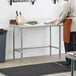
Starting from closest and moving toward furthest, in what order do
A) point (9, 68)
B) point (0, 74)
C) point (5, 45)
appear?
1. point (0, 74)
2. point (9, 68)
3. point (5, 45)

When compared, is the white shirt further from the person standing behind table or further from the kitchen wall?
the kitchen wall

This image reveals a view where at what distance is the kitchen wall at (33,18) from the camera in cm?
642

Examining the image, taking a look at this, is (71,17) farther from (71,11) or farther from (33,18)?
(33,18)

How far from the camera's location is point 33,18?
675cm

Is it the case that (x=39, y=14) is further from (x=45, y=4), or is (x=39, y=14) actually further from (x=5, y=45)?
(x=5, y=45)

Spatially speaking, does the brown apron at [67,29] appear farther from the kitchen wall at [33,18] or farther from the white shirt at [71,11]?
the kitchen wall at [33,18]

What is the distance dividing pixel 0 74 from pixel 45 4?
2.44 meters

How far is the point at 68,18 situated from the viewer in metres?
5.76

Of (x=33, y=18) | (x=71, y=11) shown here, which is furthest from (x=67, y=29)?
(x=33, y=18)

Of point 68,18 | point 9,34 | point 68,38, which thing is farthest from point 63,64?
point 9,34

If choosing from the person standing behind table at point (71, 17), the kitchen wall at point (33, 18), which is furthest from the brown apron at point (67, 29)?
the kitchen wall at point (33, 18)

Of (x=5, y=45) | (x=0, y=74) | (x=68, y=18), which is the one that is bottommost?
(x=0, y=74)

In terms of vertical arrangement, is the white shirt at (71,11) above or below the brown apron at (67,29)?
above

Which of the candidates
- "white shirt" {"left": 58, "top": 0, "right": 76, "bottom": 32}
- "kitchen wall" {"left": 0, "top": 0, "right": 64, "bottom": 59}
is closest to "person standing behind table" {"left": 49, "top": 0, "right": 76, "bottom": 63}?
"white shirt" {"left": 58, "top": 0, "right": 76, "bottom": 32}
